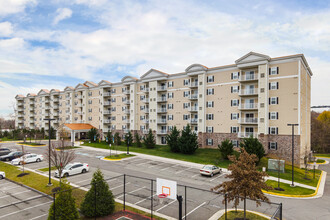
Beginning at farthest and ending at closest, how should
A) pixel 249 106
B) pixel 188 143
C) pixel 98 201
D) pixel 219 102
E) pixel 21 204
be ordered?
1. pixel 219 102
2. pixel 188 143
3. pixel 249 106
4. pixel 21 204
5. pixel 98 201

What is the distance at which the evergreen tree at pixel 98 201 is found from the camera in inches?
517

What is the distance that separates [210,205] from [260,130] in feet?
73.6

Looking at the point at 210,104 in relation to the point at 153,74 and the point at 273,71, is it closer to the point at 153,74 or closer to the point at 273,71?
the point at 273,71

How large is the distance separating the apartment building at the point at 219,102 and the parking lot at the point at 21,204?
1183 inches

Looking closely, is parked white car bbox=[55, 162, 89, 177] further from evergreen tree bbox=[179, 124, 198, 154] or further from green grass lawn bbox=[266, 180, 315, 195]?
green grass lawn bbox=[266, 180, 315, 195]

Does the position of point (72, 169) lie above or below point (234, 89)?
below

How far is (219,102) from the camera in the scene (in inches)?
1555

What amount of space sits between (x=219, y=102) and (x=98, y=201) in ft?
101

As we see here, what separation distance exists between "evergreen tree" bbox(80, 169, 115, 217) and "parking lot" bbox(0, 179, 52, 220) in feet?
8.80

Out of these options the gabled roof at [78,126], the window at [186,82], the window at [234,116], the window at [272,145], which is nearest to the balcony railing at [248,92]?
the window at [234,116]

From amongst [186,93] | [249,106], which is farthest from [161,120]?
[249,106]

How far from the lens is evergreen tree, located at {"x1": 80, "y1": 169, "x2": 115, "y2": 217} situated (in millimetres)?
13133

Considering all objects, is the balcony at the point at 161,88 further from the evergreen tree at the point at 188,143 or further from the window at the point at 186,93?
the evergreen tree at the point at 188,143

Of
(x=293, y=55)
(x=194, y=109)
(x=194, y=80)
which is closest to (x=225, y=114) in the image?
(x=194, y=109)
